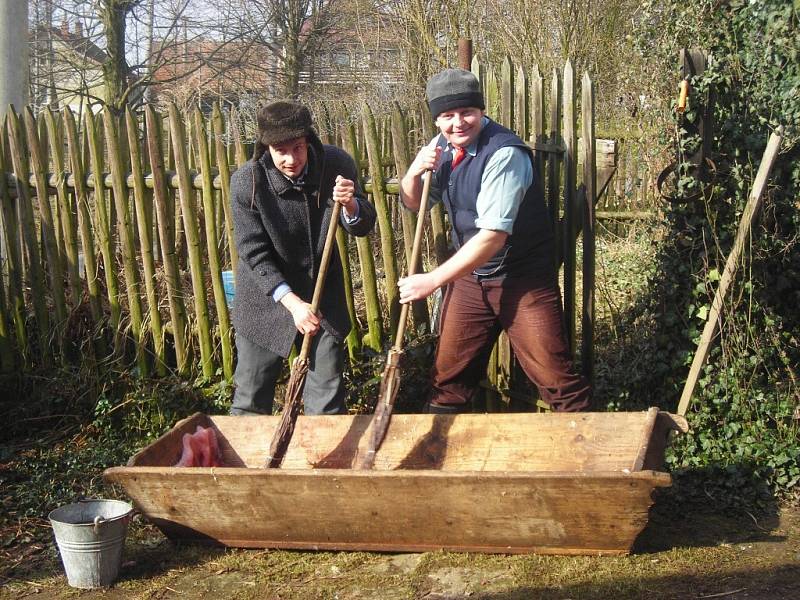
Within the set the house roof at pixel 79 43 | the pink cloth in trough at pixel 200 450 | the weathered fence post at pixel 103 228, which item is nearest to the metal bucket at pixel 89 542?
the pink cloth in trough at pixel 200 450

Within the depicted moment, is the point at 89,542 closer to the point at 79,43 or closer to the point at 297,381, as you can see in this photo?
the point at 297,381

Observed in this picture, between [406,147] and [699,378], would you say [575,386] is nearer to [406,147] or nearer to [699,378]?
[699,378]

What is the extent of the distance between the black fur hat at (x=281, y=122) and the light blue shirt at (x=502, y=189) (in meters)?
0.89

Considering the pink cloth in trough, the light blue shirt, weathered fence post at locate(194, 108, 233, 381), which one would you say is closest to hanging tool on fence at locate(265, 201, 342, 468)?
the pink cloth in trough

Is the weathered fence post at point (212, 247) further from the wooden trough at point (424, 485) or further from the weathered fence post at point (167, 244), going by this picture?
the wooden trough at point (424, 485)

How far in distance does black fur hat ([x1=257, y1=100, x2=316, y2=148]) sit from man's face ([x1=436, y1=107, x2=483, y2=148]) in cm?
65

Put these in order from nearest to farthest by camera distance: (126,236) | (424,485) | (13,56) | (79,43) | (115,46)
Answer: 1. (424,485)
2. (126,236)
3. (13,56)
4. (115,46)
5. (79,43)

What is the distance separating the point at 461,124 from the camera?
13.8 feet

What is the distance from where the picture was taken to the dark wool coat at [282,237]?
4.52 metres

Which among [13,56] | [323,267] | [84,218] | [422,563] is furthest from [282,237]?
[13,56]

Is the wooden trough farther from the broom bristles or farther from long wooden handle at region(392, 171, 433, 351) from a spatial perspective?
long wooden handle at region(392, 171, 433, 351)

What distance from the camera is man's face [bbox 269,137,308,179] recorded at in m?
4.36

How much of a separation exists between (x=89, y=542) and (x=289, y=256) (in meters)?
1.64

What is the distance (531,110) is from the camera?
5137mm
